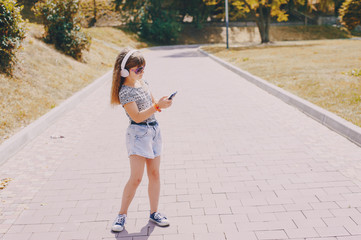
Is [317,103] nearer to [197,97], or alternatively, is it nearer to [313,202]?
[197,97]

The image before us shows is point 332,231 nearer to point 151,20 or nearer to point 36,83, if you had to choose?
point 36,83

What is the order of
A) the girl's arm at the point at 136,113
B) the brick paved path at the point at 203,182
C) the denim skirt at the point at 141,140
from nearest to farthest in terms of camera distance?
the girl's arm at the point at 136,113 → the denim skirt at the point at 141,140 → the brick paved path at the point at 203,182

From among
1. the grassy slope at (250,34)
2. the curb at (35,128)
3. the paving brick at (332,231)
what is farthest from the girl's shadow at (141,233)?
the grassy slope at (250,34)

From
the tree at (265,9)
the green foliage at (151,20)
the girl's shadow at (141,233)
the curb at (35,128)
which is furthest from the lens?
the green foliage at (151,20)

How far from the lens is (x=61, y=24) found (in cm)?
1516

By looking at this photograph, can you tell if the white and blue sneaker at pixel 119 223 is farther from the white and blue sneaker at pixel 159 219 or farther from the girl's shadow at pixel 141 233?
the white and blue sneaker at pixel 159 219

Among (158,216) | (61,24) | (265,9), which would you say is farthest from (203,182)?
(265,9)

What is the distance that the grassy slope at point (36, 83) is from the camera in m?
7.10

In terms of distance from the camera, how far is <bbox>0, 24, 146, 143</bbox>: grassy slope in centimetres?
710

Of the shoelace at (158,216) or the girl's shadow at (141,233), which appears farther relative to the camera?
the shoelace at (158,216)

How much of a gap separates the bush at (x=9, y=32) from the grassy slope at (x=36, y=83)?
380 mm

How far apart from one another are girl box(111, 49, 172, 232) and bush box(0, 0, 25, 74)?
7.03 metres

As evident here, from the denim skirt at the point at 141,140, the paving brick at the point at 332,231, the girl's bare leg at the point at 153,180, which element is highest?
the denim skirt at the point at 141,140

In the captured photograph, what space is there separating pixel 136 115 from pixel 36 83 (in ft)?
25.2
